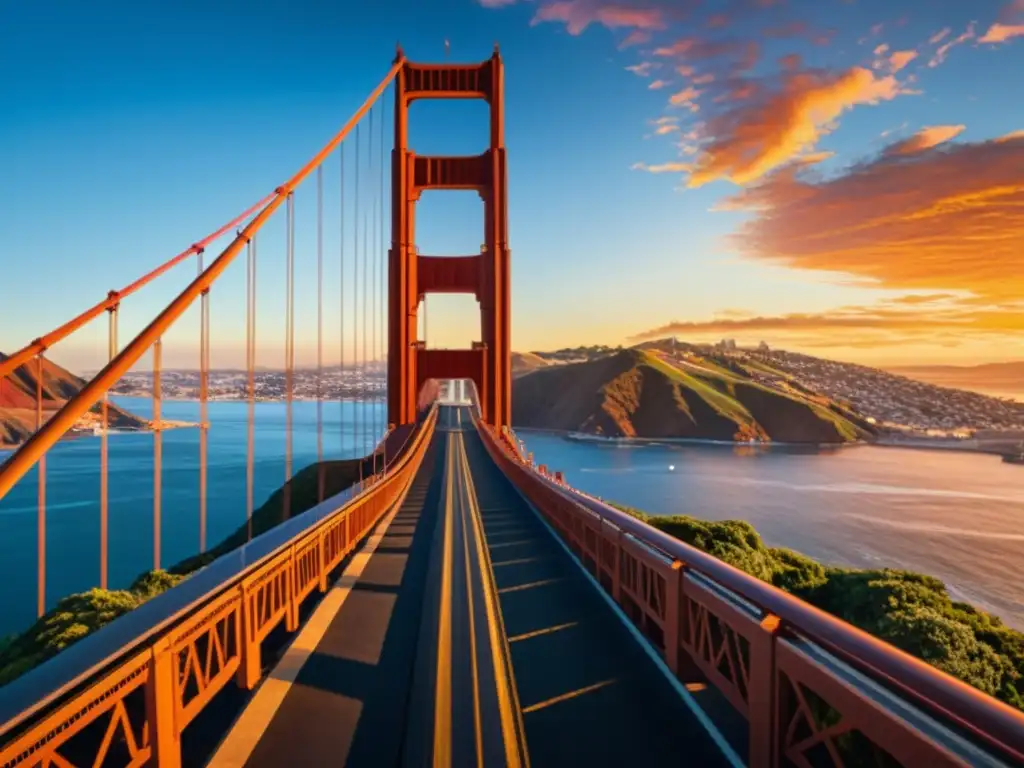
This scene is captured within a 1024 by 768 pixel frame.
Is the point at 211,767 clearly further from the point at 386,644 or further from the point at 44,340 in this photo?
the point at 44,340

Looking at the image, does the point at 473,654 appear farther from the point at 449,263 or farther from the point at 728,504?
the point at 728,504

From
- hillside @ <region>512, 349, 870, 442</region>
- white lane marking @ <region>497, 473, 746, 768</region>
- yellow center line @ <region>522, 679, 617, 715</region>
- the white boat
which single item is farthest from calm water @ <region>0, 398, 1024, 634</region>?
yellow center line @ <region>522, 679, 617, 715</region>

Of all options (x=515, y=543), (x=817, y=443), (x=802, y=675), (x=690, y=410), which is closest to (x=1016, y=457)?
(x=817, y=443)

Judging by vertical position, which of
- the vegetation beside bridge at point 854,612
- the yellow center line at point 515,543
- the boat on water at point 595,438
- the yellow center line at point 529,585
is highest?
the yellow center line at point 529,585

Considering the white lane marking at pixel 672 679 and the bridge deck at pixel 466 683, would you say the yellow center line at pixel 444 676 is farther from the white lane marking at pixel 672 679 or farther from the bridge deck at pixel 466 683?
the white lane marking at pixel 672 679

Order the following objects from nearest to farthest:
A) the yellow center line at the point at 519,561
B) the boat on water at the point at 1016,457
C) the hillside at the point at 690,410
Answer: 1. the yellow center line at the point at 519,561
2. the boat on water at the point at 1016,457
3. the hillside at the point at 690,410

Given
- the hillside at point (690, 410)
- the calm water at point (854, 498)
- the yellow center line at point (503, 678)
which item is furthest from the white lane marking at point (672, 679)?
the hillside at point (690, 410)
